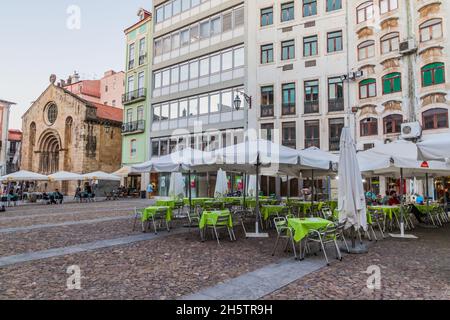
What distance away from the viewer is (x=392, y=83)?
22.2 m

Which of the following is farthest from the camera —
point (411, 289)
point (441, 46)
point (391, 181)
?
point (391, 181)

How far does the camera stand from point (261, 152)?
28.9ft

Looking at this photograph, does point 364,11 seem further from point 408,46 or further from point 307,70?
point 307,70

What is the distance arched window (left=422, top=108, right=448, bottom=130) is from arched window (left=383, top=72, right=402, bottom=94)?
97.0 inches

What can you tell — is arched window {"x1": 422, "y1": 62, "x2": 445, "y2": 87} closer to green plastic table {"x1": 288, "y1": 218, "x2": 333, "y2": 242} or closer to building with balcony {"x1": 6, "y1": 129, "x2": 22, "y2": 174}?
green plastic table {"x1": 288, "y1": 218, "x2": 333, "y2": 242}

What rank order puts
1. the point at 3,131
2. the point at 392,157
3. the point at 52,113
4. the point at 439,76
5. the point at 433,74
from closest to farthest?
the point at 392,157 < the point at 439,76 < the point at 433,74 < the point at 52,113 < the point at 3,131

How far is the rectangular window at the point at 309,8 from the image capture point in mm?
25144

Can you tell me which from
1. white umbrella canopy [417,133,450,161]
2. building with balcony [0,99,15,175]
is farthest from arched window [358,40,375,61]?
building with balcony [0,99,15,175]

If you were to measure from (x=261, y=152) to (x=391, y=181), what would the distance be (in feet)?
57.0

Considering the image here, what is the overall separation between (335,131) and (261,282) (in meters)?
20.3

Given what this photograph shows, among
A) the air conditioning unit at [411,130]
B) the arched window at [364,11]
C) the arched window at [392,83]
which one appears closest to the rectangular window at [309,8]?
the arched window at [364,11]

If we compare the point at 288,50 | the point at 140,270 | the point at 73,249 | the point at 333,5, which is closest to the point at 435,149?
the point at 140,270

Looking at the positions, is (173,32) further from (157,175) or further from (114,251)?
(114,251)
